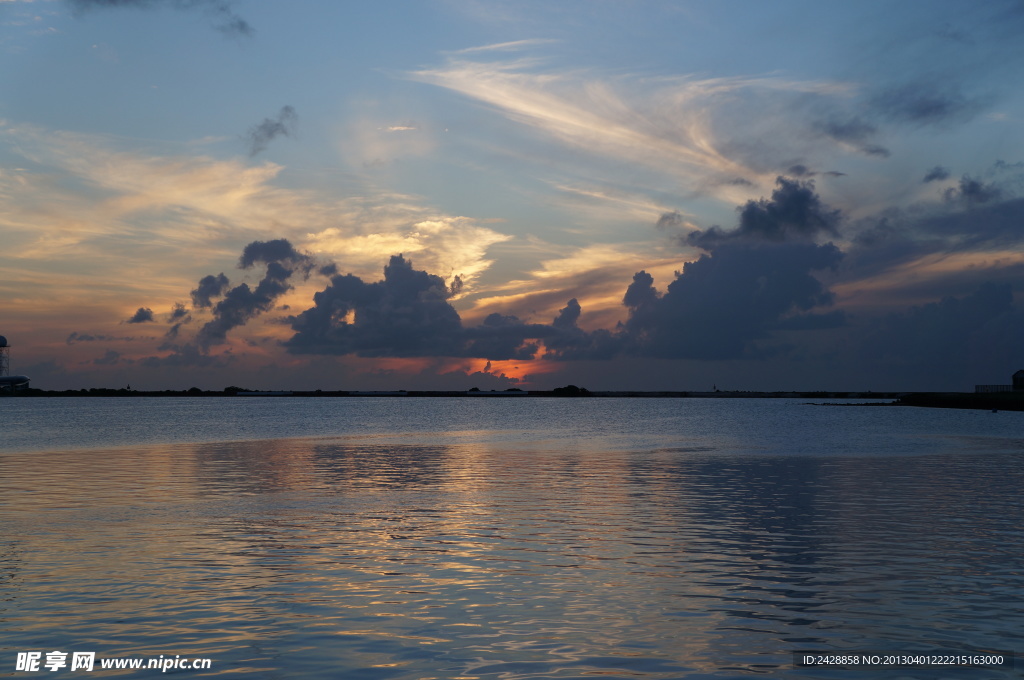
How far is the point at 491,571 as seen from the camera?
774 inches

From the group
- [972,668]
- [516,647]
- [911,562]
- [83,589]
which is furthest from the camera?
[911,562]

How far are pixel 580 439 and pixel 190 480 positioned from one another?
152 ft

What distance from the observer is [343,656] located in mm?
13250

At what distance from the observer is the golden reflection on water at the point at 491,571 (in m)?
13.8

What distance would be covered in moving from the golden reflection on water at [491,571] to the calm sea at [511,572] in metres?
0.08

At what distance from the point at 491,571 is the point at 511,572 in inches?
19.7

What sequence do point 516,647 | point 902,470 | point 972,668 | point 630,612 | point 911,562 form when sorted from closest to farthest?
point 972,668, point 516,647, point 630,612, point 911,562, point 902,470

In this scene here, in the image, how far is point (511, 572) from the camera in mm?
19531

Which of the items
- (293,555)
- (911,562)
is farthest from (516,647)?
(911,562)

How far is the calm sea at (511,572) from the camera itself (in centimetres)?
1352

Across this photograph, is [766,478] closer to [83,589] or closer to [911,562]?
[911,562]

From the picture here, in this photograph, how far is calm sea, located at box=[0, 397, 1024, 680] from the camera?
13.5m

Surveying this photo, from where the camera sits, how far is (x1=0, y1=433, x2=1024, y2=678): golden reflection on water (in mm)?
13773

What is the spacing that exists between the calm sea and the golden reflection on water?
8 centimetres
